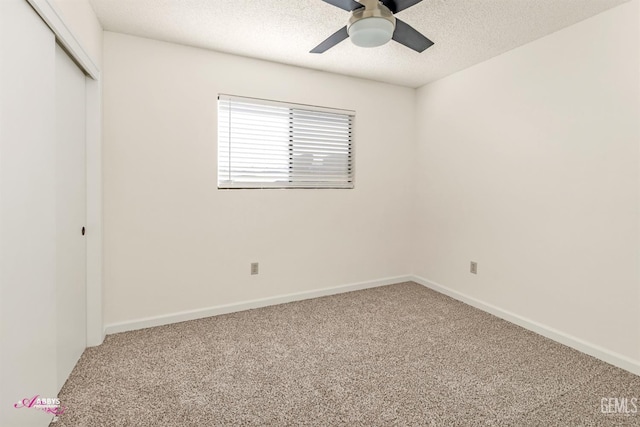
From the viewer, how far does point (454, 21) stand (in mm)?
2359

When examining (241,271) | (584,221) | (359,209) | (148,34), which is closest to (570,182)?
(584,221)

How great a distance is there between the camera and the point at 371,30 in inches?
72.9

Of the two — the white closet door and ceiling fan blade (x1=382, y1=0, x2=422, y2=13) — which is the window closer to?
the white closet door

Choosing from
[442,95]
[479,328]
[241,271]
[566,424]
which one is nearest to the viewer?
[566,424]

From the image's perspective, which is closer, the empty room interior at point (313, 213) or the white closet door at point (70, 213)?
the empty room interior at point (313, 213)

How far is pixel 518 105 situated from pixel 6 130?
3.40 m

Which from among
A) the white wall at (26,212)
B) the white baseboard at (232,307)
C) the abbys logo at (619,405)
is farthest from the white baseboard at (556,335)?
the white wall at (26,212)

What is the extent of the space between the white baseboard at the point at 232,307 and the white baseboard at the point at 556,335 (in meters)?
0.89

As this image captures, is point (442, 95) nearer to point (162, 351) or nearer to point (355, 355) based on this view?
point (355, 355)

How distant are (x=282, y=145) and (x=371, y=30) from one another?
65.0 inches

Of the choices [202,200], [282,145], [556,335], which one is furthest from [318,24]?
[556,335]

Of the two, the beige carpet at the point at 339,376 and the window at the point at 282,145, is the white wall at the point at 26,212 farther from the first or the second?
the window at the point at 282,145

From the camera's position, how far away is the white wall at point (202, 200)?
2631 mm

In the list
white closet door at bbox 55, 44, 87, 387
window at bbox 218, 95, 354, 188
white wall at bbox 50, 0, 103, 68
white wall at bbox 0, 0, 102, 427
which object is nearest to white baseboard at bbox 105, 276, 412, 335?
white closet door at bbox 55, 44, 87, 387
